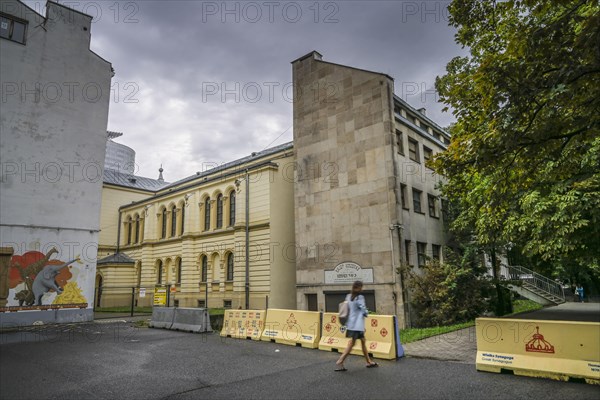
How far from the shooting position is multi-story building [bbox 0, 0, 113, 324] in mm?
20281

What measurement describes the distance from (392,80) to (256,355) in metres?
16.5

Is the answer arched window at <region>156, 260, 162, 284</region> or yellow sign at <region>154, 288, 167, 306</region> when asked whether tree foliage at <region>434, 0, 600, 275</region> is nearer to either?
yellow sign at <region>154, 288, 167, 306</region>

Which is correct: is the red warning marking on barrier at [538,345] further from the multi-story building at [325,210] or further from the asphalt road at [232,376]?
the multi-story building at [325,210]

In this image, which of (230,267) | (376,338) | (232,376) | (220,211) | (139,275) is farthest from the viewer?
(139,275)

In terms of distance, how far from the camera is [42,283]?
20.5 metres

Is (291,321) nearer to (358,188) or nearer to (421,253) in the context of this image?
(358,188)

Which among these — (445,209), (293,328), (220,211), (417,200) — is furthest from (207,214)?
(293,328)

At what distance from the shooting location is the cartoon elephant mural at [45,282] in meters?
20.3

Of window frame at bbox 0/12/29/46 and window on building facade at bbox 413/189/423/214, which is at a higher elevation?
window frame at bbox 0/12/29/46

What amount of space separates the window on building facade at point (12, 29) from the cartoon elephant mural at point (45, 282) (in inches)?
478

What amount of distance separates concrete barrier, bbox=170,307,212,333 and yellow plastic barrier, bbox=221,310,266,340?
1387mm

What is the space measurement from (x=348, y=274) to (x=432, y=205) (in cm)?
818

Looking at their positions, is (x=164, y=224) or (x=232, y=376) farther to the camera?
(x=164, y=224)

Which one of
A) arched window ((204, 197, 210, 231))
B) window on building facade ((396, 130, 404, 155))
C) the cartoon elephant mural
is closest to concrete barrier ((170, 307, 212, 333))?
the cartoon elephant mural
